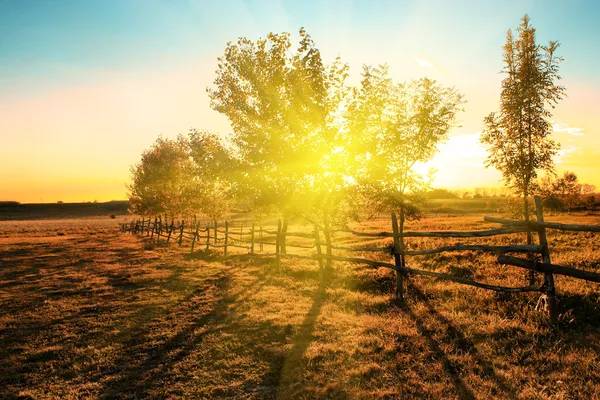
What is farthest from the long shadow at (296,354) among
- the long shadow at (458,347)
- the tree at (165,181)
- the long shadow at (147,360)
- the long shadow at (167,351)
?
the tree at (165,181)

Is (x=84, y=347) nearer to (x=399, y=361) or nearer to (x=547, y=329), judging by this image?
(x=399, y=361)

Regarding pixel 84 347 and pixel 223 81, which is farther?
pixel 223 81

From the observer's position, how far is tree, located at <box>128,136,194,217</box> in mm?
32438

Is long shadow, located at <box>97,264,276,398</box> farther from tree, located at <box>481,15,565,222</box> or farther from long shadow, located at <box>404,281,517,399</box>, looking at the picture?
tree, located at <box>481,15,565,222</box>

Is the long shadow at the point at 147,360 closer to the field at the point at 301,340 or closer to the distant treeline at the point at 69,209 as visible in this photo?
the field at the point at 301,340

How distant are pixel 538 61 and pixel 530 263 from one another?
9.29 m

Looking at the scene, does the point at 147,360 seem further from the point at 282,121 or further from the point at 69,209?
the point at 69,209

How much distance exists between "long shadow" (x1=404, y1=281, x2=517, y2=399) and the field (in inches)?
1.2

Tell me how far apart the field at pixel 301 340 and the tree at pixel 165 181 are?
20.0m

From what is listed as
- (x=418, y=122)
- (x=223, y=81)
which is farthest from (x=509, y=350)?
(x=223, y=81)

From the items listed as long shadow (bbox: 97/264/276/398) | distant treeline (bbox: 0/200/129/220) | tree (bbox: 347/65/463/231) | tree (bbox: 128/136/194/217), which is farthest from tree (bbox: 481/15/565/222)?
distant treeline (bbox: 0/200/129/220)

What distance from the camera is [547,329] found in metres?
6.51

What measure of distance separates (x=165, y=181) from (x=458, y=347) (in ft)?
106

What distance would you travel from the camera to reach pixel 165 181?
3275cm
